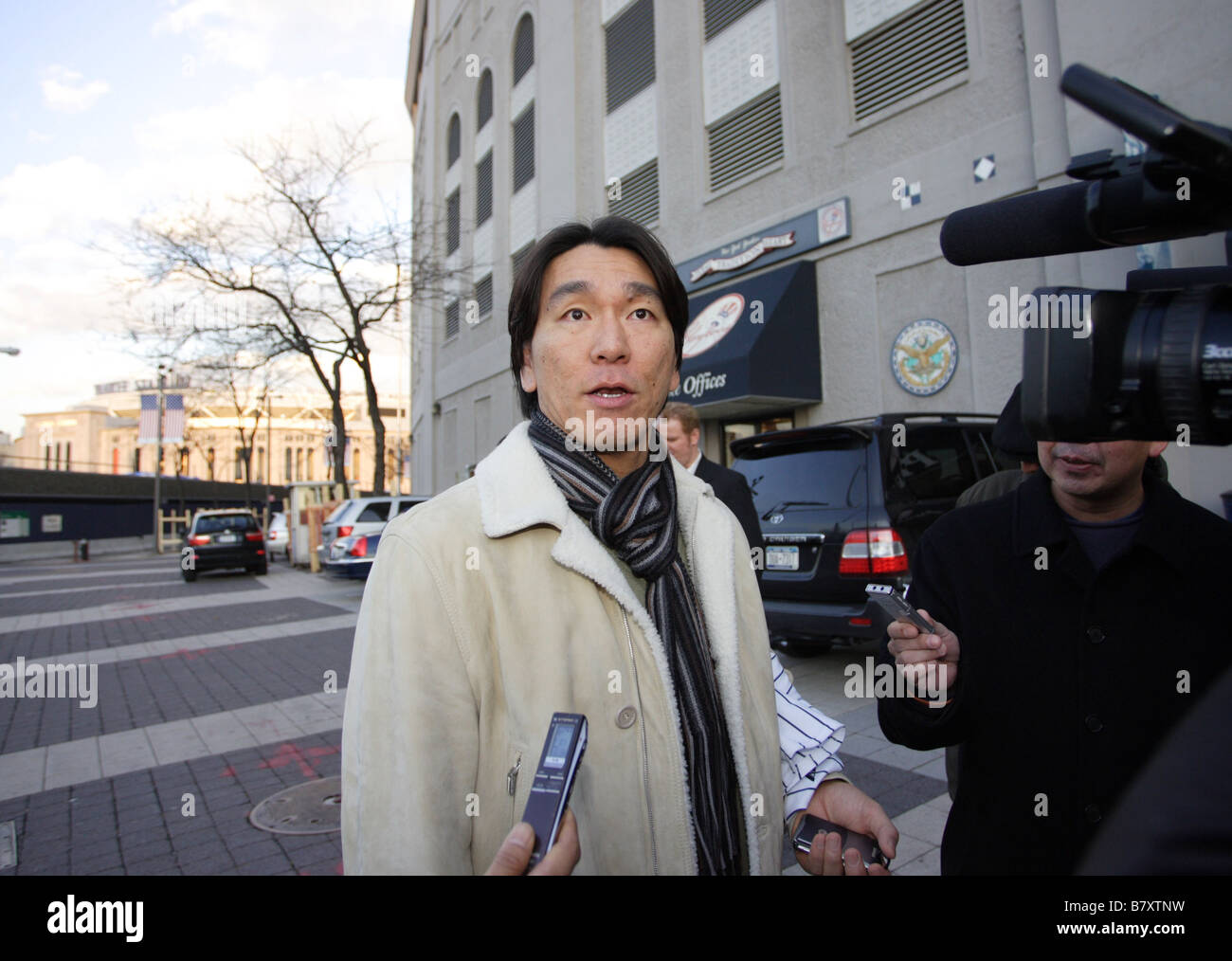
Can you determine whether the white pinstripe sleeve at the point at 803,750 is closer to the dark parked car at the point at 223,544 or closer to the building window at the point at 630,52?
the building window at the point at 630,52

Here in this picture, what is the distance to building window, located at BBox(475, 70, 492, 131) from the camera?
77.3ft

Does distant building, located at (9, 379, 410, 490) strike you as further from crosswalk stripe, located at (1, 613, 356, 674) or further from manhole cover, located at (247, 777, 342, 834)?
manhole cover, located at (247, 777, 342, 834)

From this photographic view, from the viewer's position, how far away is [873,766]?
4.14 metres

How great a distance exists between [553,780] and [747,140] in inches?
520

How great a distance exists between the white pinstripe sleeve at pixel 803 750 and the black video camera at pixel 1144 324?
1030 mm

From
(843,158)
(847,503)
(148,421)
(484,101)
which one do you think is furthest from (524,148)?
(847,503)

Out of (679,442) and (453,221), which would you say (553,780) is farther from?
(453,221)

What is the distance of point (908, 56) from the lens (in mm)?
9836

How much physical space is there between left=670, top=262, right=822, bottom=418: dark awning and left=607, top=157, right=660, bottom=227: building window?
415 centimetres

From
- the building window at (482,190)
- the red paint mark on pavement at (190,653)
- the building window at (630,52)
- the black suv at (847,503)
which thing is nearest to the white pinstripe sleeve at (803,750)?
the black suv at (847,503)

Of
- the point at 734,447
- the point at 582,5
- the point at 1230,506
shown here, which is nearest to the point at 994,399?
the point at 1230,506

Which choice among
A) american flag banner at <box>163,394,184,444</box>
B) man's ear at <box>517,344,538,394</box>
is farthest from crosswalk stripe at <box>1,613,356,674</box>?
american flag banner at <box>163,394,184,444</box>

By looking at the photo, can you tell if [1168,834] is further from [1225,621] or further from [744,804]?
[1225,621]
